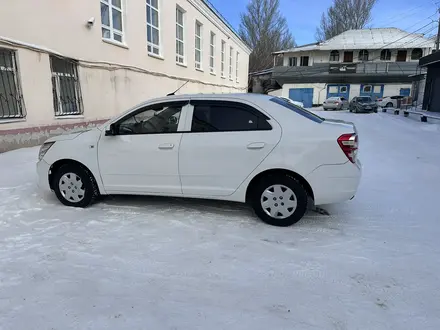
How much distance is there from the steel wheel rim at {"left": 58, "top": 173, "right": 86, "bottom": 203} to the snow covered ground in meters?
0.17

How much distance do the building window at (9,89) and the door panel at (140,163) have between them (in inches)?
204

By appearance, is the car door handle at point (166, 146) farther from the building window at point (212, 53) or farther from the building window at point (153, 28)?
the building window at point (212, 53)

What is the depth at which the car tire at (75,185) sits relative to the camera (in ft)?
14.6

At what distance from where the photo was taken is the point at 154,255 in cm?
326

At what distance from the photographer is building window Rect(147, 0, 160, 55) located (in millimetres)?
14867

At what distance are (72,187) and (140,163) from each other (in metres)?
1.11

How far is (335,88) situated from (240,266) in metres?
42.5

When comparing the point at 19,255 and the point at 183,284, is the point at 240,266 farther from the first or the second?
the point at 19,255

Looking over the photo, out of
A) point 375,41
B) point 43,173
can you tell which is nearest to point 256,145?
point 43,173

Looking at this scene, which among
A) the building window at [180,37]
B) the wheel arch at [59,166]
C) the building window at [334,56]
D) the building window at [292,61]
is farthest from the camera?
the building window at [292,61]

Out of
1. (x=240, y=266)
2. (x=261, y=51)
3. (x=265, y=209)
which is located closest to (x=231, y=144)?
(x=265, y=209)

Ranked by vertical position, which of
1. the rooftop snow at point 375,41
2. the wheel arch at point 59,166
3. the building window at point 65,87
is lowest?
the wheel arch at point 59,166

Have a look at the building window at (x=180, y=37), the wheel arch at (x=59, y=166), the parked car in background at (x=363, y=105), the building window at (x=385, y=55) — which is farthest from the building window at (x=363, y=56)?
the wheel arch at (x=59, y=166)

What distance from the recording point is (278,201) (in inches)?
153
